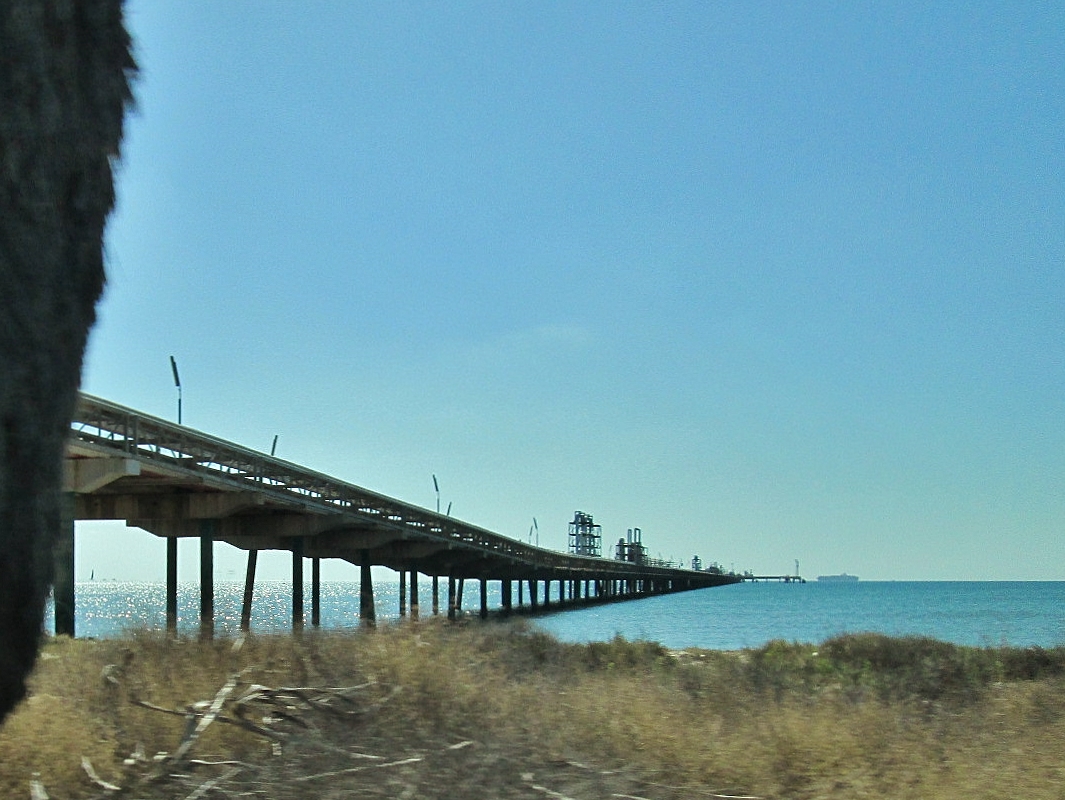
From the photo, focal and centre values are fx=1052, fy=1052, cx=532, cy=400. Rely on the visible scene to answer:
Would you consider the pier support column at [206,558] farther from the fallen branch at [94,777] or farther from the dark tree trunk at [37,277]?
the dark tree trunk at [37,277]

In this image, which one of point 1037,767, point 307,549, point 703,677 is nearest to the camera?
point 1037,767

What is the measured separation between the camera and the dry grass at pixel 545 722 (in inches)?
294

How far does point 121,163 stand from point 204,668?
14.7ft

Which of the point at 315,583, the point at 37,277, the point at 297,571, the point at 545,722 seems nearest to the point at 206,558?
the point at 297,571

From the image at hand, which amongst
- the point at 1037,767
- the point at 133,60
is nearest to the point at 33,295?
the point at 133,60

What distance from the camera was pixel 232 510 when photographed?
31234mm

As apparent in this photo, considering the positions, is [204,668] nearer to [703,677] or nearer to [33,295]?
[33,295]

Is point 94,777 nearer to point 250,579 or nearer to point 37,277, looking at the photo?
point 37,277

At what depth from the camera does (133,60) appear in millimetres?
8016

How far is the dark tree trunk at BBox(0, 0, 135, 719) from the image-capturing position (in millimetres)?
6418

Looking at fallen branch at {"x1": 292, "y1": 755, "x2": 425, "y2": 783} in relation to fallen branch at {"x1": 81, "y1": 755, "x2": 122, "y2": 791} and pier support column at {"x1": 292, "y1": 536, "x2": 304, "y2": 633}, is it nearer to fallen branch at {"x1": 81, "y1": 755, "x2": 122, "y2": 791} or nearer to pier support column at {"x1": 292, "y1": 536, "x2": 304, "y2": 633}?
fallen branch at {"x1": 81, "y1": 755, "x2": 122, "y2": 791}

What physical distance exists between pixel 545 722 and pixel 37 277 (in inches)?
199

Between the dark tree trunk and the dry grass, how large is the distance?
176 cm

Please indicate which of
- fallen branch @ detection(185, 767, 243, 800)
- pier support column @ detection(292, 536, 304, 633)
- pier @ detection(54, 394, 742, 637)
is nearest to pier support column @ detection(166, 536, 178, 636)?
pier @ detection(54, 394, 742, 637)
